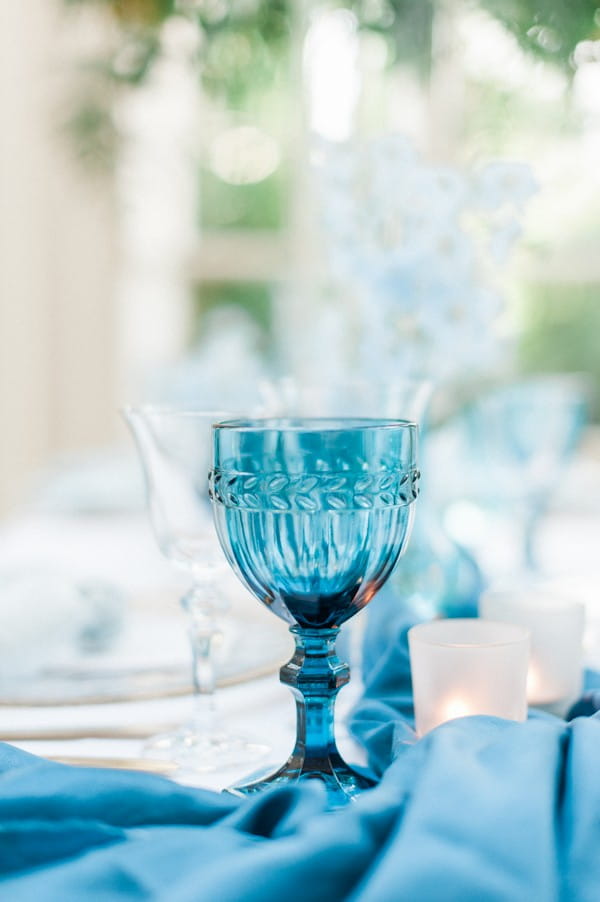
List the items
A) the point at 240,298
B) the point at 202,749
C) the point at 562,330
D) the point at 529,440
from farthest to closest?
the point at 240,298 → the point at 562,330 → the point at 529,440 → the point at 202,749

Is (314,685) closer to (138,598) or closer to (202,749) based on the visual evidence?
(202,749)

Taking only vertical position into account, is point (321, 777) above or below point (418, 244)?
below

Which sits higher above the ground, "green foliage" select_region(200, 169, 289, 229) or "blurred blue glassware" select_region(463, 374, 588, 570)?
"green foliage" select_region(200, 169, 289, 229)

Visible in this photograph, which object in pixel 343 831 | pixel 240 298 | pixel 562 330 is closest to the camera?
pixel 343 831

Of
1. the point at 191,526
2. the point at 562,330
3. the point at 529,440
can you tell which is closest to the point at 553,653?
the point at 191,526

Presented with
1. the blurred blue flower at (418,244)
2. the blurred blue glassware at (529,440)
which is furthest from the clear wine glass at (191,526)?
the blurred blue glassware at (529,440)

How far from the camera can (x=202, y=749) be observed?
64cm

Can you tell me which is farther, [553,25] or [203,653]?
[553,25]

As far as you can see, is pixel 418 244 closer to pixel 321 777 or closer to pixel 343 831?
pixel 321 777

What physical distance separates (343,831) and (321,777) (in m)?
0.14

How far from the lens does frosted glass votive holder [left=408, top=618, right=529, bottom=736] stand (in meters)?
0.55

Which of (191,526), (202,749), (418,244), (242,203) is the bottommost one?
(202,749)

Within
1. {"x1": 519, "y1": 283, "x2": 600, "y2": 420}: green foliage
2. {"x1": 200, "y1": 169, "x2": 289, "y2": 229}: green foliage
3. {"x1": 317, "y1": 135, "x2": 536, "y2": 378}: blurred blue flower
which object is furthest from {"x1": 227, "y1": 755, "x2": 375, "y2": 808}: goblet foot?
{"x1": 200, "y1": 169, "x2": 289, "y2": 229}: green foliage

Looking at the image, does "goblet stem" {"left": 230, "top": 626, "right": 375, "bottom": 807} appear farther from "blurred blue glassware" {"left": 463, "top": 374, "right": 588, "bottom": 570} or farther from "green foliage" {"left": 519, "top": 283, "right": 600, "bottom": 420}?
"green foliage" {"left": 519, "top": 283, "right": 600, "bottom": 420}
